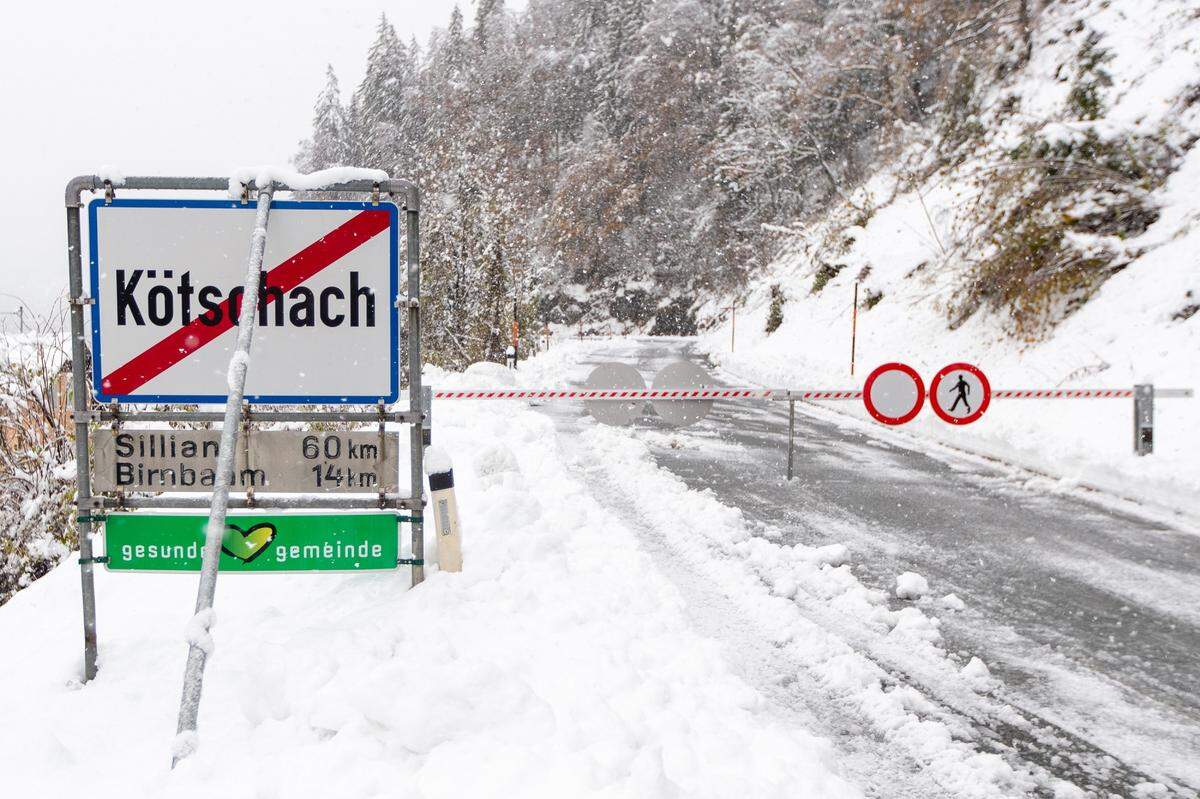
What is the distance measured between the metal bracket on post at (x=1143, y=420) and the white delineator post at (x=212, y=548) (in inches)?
343

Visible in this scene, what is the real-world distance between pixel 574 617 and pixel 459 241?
18.5 m

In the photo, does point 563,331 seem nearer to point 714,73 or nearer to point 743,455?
point 714,73

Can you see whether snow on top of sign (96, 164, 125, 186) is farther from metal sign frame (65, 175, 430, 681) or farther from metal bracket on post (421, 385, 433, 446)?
metal bracket on post (421, 385, 433, 446)

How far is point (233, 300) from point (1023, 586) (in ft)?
16.7

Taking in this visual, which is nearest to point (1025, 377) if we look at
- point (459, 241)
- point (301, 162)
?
point (459, 241)

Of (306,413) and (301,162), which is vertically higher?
(301,162)

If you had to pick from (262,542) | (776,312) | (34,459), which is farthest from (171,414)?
(776,312)

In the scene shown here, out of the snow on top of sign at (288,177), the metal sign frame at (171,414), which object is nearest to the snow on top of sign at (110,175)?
the metal sign frame at (171,414)

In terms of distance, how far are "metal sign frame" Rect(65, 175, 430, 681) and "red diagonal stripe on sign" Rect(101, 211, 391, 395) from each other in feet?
0.45

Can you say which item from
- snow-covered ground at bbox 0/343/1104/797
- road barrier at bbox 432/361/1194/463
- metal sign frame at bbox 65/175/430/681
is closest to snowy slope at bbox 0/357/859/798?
snow-covered ground at bbox 0/343/1104/797

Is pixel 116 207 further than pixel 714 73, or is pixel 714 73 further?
pixel 714 73

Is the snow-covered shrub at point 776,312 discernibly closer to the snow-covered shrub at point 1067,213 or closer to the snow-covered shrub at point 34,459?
the snow-covered shrub at point 1067,213

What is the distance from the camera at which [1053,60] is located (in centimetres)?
1969

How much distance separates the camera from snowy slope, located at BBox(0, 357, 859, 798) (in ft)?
9.14
